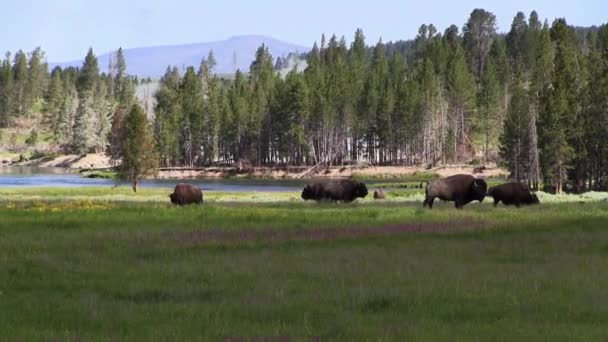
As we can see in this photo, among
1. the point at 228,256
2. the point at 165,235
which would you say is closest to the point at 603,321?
the point at 228,256

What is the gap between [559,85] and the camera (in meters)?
82.5

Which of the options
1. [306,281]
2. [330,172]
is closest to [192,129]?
[330,172]

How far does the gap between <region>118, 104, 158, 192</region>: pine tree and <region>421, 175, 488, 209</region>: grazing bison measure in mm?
52848

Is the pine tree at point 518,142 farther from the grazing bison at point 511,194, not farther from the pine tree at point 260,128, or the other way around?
the pine tree at point 260,128

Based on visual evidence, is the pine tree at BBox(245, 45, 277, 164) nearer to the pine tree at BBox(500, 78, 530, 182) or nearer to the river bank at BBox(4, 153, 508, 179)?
the river bank at BBox(4, 153, 508, 179)

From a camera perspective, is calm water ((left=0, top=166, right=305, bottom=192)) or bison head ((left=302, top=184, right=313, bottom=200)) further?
calm water ((left=0, top=166, right=305, bottom=192))

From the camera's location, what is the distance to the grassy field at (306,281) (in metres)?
10.7

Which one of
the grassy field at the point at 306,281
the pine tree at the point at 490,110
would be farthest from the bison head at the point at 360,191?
the pine tree at the point at 490,110

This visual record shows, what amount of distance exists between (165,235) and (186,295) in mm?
11569

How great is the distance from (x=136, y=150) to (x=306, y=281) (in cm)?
7834

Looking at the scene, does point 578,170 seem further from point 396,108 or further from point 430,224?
point 396,108

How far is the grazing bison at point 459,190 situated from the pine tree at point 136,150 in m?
52.8

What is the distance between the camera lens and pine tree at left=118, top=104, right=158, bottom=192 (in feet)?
296

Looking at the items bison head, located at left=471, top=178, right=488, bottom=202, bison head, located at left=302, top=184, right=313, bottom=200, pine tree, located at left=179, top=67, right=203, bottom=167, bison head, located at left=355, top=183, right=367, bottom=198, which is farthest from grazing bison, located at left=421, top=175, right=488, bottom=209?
pine tree, located at left=179, top=67, right=203, bottom=167
